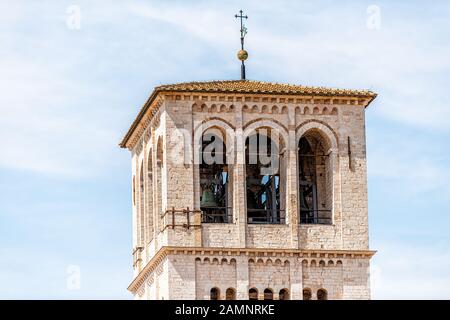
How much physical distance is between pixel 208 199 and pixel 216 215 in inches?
26.1

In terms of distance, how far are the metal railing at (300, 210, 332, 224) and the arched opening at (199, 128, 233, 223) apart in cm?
258

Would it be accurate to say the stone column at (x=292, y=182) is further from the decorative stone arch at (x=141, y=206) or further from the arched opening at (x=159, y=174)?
the decorative stone arch at (x=141, y=206)

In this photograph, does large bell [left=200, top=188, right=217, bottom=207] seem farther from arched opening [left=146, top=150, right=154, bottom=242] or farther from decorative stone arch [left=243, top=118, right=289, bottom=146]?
arched opening [left=146, top=150, right=154, bottom=242]

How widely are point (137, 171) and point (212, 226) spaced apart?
618 cm

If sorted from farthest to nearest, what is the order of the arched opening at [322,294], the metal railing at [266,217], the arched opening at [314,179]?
1. the arched opening at [314,179]
2. the metal railing at [266,217]
3. the arched opening at [322,294]

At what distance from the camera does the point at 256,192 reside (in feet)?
281

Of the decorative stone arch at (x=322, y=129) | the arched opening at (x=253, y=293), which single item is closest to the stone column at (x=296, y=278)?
the arched opening at (x=253, y=293)

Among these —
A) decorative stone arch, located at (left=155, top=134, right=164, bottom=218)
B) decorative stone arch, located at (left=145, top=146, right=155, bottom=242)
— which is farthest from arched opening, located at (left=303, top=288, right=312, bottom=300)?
decorative stone arch, located at (left=145, top=146, right=155, bottom=242)

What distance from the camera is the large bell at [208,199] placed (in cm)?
8400

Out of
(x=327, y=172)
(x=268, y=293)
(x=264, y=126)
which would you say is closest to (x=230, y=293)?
(x=268, y=293)

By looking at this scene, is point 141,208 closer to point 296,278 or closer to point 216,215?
point 216,215
